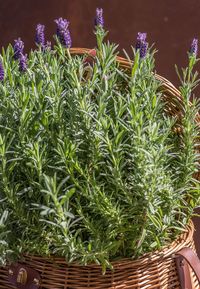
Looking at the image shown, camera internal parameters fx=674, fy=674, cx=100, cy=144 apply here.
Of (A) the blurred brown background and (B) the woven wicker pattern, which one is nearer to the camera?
(B) the woven wicker pattern

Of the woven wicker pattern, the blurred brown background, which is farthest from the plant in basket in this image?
the blurred brown background

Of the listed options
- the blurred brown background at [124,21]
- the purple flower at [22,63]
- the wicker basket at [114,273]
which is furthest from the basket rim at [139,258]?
the blurred brown background at [124,21]

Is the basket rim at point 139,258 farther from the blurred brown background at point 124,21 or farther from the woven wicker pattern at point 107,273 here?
the blurred brown background at point 124,21

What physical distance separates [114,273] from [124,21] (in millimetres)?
1211

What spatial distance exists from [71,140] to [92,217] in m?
0.16

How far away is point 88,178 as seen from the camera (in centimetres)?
131

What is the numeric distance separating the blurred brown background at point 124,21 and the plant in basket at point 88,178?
0.92 metres

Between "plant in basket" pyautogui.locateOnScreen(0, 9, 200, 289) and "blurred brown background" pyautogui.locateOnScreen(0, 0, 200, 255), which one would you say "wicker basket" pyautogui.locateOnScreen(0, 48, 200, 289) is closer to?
"plant in basket" pyautogui.locateOnScreen(0, 9, 200, 289)

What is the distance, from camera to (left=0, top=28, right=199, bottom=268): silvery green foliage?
1.29 meters

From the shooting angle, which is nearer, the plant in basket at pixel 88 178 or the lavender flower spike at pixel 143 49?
the plant in basket at pixel 88 178

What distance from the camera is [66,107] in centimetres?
140

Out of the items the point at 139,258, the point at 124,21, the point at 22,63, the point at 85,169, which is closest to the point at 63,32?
the point at 22,63

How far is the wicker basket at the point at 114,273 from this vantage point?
1.36m

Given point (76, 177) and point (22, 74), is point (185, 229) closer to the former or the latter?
point (76, 177)
